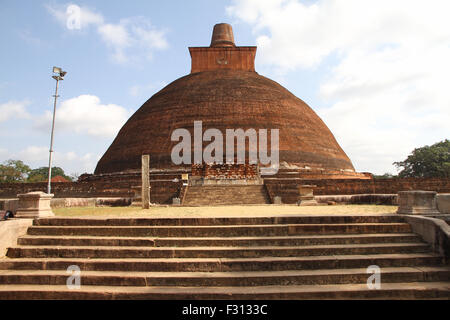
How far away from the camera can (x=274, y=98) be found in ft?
69.5

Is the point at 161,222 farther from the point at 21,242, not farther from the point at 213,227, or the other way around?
the point at 21,242

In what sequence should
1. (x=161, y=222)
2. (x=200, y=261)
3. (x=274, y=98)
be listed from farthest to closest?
(x=274, y=98)
(x=161, y=222)
(x=200, y=261)

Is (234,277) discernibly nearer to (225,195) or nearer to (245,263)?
Answer: (245,263)

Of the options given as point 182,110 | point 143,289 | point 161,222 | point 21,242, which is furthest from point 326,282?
point 182,110

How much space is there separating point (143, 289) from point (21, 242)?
7.35 feet

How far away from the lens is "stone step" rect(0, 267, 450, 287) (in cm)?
357

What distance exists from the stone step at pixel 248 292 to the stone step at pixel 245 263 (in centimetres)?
34

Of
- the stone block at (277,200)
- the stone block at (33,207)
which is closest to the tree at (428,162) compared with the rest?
the stone block at (277,200)

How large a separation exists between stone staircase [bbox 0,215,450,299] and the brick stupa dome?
13687 mm

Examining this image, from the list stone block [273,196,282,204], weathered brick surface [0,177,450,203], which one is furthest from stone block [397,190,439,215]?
weathered brick surface [0,177,450,203]

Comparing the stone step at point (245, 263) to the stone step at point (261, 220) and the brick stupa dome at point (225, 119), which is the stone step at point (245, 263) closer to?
the stone step at point (261, 220)

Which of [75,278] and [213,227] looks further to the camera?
[213,227]

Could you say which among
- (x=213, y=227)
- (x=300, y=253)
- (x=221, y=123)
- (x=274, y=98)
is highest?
(x=274, y=98)

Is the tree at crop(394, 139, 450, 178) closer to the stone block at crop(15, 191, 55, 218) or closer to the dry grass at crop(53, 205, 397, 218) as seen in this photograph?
the dry grass at crop(53, 205, 397, 218)
